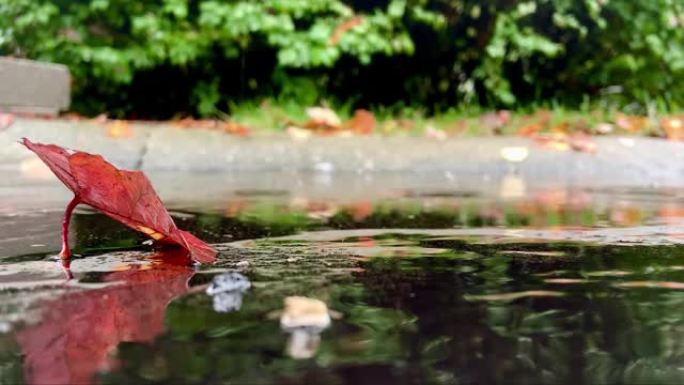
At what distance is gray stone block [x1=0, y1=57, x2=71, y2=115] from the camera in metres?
4.04

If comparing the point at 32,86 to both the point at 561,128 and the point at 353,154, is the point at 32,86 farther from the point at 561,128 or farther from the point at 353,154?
the point at 561,128

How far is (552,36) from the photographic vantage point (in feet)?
17.8

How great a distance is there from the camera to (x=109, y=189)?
45.7 inches

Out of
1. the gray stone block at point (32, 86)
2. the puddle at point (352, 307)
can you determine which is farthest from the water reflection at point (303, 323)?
the gray stone block at point (32, 86)

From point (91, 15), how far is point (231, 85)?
1035mm

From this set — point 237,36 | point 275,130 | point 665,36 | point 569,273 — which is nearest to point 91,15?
point 237,36

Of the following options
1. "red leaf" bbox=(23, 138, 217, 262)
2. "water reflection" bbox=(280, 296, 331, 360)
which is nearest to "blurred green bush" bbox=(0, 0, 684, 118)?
"red leaf" bbox=(23, 138, 217, 262)

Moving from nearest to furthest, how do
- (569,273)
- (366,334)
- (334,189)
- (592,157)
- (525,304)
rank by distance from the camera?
(366,334), (525,304), (569,273), (334,189), (592,157)

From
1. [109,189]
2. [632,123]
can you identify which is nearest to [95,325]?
[109,189]

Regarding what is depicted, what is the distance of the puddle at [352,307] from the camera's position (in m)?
0.72

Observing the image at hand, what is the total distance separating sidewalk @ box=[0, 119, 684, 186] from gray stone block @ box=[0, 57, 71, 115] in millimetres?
353

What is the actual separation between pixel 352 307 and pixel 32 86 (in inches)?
145

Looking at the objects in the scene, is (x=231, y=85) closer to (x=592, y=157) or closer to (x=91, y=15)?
(x=91, y=15)

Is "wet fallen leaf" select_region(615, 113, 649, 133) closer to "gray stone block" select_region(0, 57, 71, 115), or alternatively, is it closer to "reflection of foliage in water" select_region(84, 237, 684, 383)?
"gray stone block" select_region(0, 57, 71, 115)
